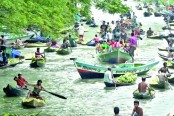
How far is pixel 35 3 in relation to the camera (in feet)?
64.7

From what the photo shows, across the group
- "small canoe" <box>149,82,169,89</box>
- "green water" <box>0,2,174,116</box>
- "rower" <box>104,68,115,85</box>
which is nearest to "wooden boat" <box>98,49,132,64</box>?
"green water" <box>0,2,174,116</box>

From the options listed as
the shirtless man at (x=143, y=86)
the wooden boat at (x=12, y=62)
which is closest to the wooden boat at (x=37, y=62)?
the wooden boat at (x=12, y=62)

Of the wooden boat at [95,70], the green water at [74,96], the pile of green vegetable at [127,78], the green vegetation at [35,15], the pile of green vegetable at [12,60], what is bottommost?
the green water at [74,96]

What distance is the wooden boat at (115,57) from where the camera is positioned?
115ft

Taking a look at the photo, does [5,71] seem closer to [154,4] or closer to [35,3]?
[35,3]

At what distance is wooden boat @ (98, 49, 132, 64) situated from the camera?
3509cm

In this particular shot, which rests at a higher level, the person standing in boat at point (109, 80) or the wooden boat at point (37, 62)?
the wooden boat at point (37, 62)

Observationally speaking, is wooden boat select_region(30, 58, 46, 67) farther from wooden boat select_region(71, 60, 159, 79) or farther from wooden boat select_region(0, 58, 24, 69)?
wooden boat select_region(71, 60, 159, 79)

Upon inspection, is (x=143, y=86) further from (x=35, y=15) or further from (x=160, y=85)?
(x=35, y=15)

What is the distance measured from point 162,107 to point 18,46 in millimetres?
19981

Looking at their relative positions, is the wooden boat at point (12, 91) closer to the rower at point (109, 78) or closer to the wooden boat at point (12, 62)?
the rower at point (109, 78)

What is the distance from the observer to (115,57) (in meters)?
35.7

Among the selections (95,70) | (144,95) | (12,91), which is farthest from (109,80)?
(12,91)

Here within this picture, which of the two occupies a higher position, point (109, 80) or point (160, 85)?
point (109, 80)
